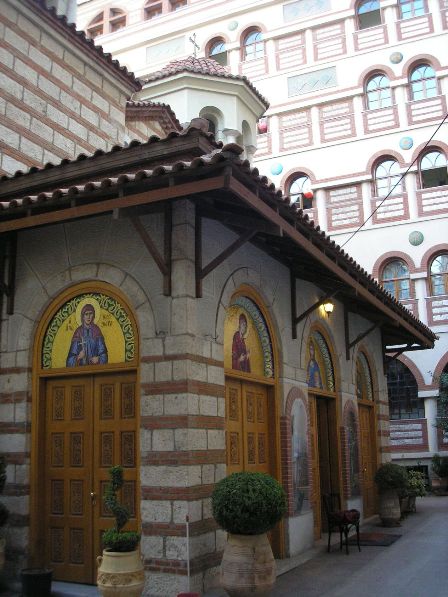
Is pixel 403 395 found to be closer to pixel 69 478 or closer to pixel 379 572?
pixel 379 572

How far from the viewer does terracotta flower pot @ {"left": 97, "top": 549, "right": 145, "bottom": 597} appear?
6770mm

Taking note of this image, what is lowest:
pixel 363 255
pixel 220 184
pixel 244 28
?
pixel 220 184

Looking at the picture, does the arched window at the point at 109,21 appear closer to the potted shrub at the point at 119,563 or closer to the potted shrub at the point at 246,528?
the potted shrub at the point at 246,528

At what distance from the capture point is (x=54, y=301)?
29.3ft

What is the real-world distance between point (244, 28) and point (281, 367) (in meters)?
22.5

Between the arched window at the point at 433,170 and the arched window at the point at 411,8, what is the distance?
18.9 ft

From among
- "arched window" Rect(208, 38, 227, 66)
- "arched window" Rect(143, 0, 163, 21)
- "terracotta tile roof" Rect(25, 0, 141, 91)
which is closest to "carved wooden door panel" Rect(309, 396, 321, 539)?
"terracotta tile roof" Rect(25, 0, 141, 91)

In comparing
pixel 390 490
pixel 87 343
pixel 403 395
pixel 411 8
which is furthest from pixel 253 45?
pixel 87 343

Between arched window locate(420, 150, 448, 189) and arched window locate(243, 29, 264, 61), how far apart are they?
8717 millimetres

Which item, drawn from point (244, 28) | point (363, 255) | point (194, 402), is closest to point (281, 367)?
point (194, 402)

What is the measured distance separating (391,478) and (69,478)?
25.0ft

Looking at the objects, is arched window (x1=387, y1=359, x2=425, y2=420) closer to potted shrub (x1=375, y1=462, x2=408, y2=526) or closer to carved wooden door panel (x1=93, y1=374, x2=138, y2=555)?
potted shrub (x1=375, y1=462, x2=408, y2=526)

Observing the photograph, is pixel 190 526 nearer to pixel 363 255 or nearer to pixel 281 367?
pixel 281 367

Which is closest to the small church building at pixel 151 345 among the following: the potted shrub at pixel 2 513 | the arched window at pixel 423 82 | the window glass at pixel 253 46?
the potted shrub at pixel 2 513
